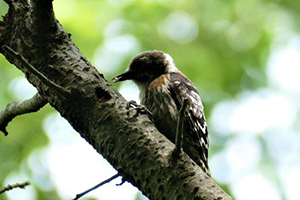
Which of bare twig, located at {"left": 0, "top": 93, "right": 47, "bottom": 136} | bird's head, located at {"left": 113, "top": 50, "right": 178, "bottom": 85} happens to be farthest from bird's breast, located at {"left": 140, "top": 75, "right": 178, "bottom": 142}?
bare twig, located at {"left": 0, "top": 93, "right": 47, "bottom": 136}

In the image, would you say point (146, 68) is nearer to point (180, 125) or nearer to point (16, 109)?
point (16, 109)

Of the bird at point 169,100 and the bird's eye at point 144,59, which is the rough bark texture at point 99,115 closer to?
the bird at point 169,100

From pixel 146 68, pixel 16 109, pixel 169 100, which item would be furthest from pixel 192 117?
pixel 16 109

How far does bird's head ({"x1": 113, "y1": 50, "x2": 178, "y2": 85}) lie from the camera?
527 centimetres

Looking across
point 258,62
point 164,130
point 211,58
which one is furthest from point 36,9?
point 258,62

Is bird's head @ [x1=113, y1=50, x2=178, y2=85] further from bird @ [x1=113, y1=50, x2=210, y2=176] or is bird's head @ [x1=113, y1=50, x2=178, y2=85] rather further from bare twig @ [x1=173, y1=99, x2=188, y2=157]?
bare twig @ [x1=173, y1=99, x2=188, y2=157]

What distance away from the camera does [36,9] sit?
114 inches

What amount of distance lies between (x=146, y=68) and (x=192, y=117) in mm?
1189

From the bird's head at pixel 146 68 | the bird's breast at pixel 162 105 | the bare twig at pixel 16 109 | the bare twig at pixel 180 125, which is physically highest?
the bird's head at pixel 146 68

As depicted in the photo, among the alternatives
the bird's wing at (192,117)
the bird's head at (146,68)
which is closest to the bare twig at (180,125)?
the bird's wing at (192,117)

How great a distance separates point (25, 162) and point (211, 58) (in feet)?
10.1

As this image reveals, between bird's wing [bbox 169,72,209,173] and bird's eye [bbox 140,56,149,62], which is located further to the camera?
bird's eye [bbox 140,56,149,62]

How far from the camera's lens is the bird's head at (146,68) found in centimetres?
527

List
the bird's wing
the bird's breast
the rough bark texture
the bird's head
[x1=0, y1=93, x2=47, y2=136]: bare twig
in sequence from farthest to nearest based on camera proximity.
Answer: the bird's head → the bird's breast → the bird's wing → [x1=0, y1=93, x2=47, y2=136]: bare twig → the rough bark texture
